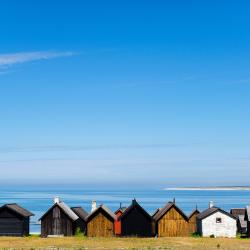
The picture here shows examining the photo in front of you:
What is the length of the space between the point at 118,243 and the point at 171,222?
13450 millimetres

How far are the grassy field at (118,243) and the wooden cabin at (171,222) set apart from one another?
3.51 m

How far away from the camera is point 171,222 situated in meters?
71.7

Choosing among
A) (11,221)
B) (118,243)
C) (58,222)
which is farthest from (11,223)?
(118,243)

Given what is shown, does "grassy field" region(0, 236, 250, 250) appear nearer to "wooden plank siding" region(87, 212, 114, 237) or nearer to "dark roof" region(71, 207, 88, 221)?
"wooden plank siding" region(87, 212, 114, 237)

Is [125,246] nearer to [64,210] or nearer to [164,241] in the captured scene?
[164,241]

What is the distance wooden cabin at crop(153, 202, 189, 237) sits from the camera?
71.2 m

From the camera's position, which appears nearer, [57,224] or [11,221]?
[11,221]

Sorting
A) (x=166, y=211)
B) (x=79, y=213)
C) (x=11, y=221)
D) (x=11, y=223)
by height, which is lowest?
(x=11, y=223)

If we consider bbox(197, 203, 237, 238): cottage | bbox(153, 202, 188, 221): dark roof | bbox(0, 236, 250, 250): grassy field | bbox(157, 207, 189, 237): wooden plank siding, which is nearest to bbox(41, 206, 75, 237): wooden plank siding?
bbox(0, 236, 250, 250): grassy field

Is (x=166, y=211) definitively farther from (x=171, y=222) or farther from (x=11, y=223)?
(x=11, y=223)

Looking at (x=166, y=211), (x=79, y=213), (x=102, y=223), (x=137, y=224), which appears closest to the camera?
(x=137, y=224)

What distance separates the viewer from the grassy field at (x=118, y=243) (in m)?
55.4

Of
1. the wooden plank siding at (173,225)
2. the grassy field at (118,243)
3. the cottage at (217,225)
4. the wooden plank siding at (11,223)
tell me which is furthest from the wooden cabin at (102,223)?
the cottage at (217,225)

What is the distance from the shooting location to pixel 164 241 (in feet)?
209
